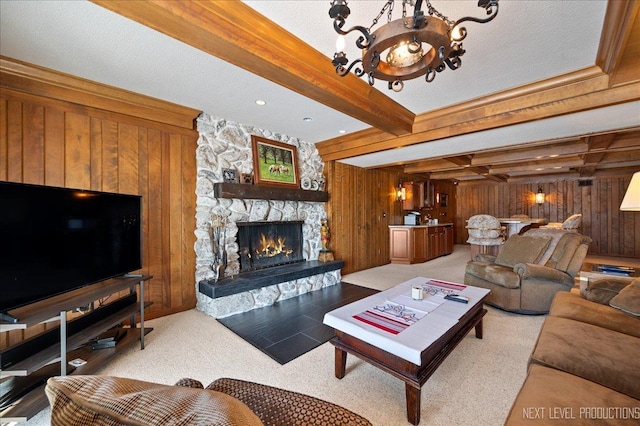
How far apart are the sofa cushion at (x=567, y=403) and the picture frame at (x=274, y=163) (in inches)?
145

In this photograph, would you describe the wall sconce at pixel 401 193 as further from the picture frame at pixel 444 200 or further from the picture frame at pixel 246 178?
the picture frame at pixel 246 178

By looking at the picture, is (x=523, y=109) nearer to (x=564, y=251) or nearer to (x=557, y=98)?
(x=557, y=98)

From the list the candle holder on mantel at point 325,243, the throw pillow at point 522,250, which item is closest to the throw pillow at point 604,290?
the throw pillow at point 522,250

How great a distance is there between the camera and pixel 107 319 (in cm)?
227

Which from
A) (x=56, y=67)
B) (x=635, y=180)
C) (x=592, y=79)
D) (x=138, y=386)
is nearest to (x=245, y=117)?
(x=56, y=67)

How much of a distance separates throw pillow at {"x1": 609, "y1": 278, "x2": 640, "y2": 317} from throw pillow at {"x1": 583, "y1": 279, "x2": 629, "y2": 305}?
163mm

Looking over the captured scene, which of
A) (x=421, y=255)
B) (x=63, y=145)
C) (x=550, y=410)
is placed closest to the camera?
(x=550, y=410)

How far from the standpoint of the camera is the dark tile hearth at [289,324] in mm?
2562

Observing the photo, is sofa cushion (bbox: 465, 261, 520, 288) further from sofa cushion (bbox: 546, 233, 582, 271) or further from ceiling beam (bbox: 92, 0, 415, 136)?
ceiling beam (bbox: 92, 0, 415, 136)

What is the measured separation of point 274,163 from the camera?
4293 millimetres

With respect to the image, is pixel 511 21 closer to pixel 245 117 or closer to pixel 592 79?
pixel 592 79

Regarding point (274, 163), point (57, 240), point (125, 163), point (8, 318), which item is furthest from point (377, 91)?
point (8, 318)

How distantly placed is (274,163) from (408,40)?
3.23 metres

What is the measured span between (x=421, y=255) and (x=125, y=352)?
622 cm
